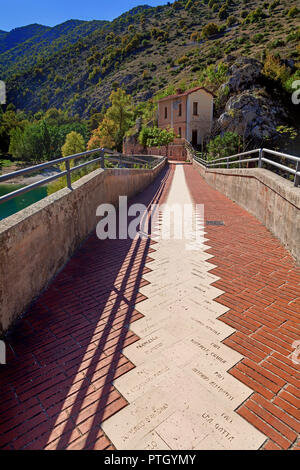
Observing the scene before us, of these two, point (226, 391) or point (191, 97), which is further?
point (191, 97)

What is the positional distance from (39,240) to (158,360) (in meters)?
2.18

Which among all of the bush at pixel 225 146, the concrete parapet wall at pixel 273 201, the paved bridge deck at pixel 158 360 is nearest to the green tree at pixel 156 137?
the bush at pixel 225 146

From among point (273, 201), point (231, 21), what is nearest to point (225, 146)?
point (273, 201)

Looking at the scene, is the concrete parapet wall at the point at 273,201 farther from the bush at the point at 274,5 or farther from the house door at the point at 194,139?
the bush at the point at 274,5

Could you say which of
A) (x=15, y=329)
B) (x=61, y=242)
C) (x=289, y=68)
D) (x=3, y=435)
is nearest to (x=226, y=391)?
(x=3, y=435)

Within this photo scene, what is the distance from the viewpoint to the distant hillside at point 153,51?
72.9 metres

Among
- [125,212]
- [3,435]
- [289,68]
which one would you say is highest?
[289,68]

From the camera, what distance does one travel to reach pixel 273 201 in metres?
5.67

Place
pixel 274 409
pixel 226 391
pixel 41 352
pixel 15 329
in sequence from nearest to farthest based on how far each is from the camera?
pixel 274 409 < pixel 226 391 < pixel 41 352 < pixel 15 329

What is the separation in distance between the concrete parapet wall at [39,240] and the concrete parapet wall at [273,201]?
3.73 m

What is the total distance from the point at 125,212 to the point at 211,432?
21.7 ft

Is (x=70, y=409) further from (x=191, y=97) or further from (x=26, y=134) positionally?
(x=26, y=134)

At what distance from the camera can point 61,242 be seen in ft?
14.3

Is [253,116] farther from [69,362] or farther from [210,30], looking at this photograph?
[210,30]
